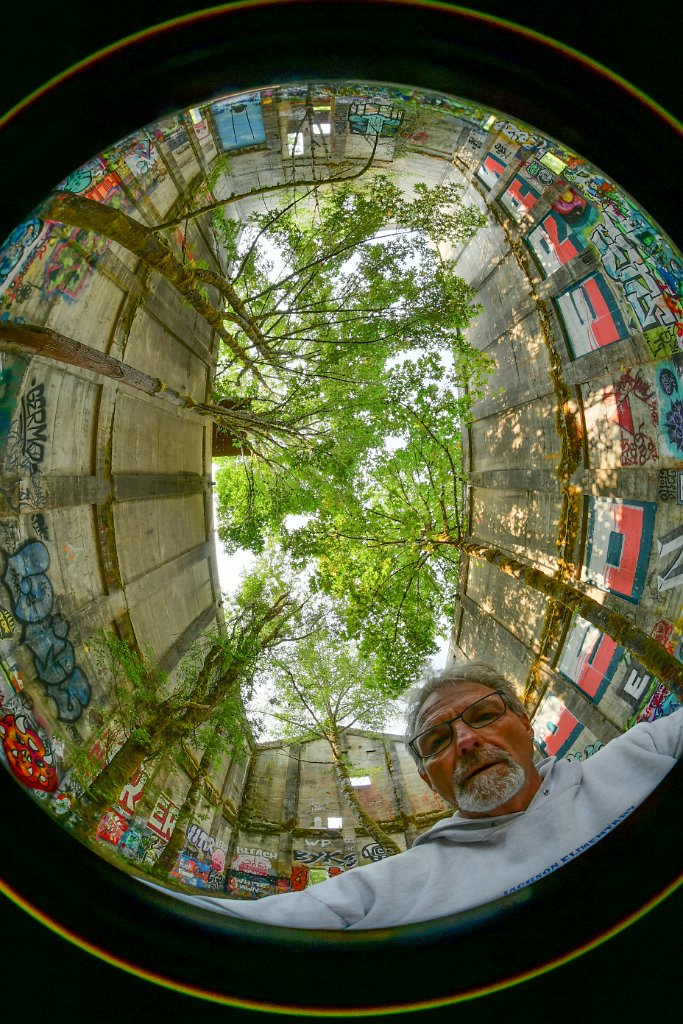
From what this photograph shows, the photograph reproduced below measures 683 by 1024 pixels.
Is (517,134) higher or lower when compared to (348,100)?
lower

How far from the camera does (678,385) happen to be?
10.9ft

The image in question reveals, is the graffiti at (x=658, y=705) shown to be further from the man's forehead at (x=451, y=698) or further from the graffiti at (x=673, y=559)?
the man's forehead at (x=451, y=698)

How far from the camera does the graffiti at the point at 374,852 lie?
3420 mm

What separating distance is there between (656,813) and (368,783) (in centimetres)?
235

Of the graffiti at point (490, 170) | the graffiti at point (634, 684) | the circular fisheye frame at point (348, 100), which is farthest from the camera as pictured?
the graffiti at point (634, 684)

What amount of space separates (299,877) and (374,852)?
618 mm

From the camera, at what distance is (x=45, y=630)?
3.20 metres

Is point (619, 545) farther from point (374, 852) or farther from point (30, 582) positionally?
point (30, 582)

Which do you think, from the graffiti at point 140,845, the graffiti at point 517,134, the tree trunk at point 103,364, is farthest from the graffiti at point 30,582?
the graffiti at point 517,134

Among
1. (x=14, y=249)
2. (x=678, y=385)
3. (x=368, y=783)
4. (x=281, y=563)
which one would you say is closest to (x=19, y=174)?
(x=14, y=249)

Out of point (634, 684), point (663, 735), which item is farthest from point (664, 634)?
point (663, 735)

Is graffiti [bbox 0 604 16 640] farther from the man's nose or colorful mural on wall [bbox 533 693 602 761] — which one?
colorful mural on wall [bbox 533 693 602 761]

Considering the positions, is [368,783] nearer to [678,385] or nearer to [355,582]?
[355,582]

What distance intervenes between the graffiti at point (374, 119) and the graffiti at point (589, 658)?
4.00 m
